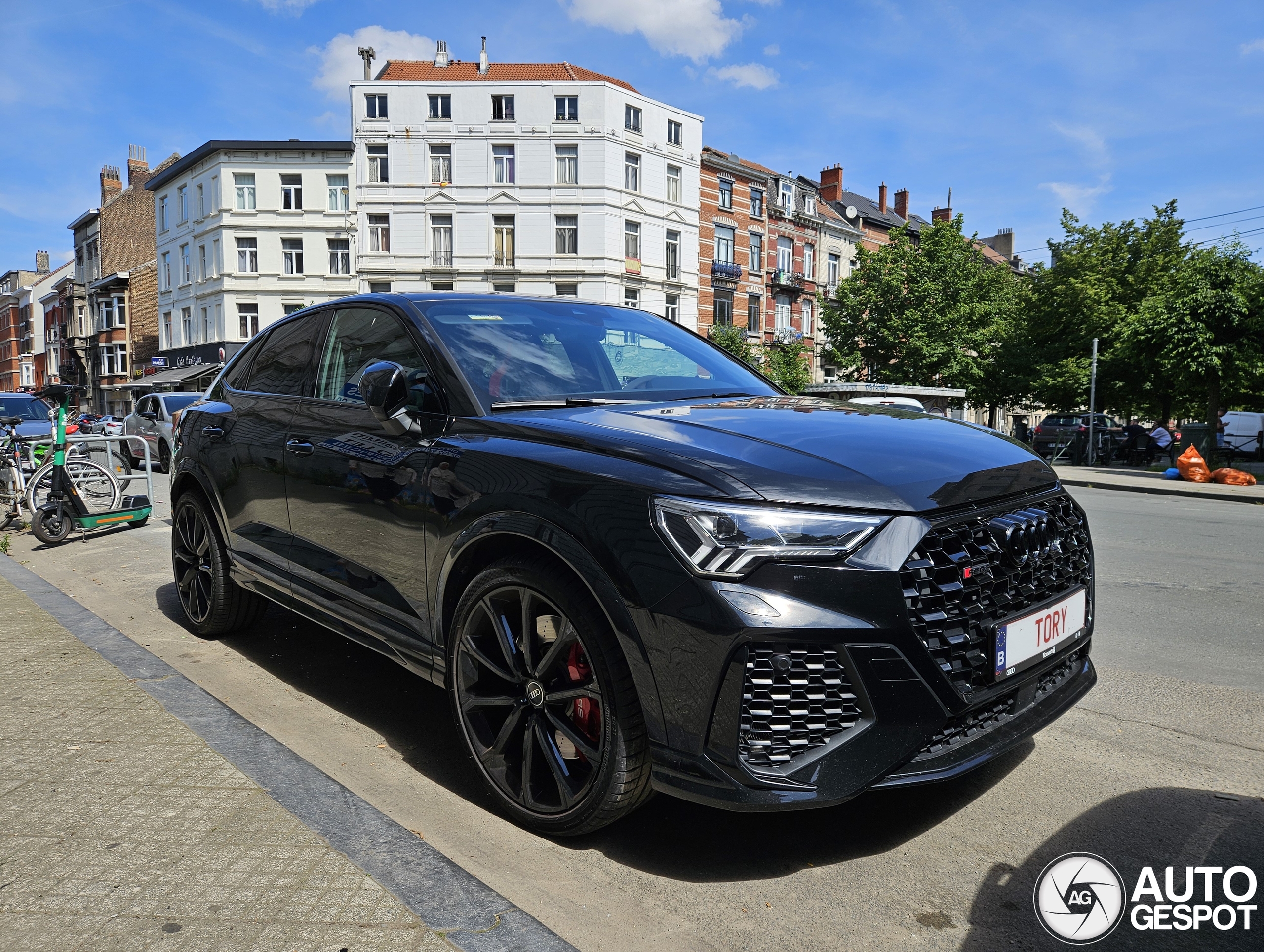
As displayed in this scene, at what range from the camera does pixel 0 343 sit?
99.9 m

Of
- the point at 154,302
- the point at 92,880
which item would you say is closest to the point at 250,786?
the point at 92,880

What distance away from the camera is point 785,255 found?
48.1 metres

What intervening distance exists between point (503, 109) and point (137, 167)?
35.0 m

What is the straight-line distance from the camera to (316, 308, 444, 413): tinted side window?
10.3 feet

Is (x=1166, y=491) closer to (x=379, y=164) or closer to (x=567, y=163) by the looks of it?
(x=567, y=163)

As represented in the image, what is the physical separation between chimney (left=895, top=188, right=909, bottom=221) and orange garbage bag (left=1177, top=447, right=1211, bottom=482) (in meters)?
47.4

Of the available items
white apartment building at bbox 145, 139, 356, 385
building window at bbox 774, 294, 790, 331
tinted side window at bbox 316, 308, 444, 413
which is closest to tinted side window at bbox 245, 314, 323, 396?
tinted side window at bbox 316, 308, 444, 413

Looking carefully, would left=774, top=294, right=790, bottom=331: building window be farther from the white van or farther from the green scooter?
A: the green scooter

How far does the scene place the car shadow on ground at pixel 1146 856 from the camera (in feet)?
6.98

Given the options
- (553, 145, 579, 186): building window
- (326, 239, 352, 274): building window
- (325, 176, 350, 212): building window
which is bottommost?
(326, 239, 352, 274): building window

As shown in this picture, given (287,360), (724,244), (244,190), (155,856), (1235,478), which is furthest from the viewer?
(724,244)

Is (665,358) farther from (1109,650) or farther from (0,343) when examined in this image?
(0,343)

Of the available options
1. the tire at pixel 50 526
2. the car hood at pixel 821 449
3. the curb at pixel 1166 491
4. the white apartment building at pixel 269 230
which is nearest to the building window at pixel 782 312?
the white apartment building at pixel 269 230

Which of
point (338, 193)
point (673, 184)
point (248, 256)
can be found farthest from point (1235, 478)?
point (248, 256)
